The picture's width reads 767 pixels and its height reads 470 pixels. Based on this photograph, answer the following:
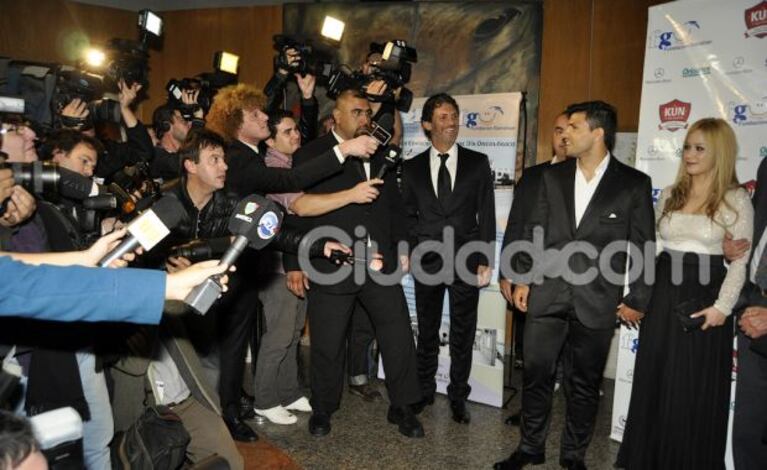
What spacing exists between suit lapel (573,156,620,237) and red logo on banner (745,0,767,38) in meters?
1.07

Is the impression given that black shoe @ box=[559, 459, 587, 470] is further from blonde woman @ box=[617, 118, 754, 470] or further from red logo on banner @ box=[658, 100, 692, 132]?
red logo on banner @ box=[658, 100, 692, 132]

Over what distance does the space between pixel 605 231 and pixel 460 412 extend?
154cm

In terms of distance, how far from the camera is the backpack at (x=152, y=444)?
2150 mm

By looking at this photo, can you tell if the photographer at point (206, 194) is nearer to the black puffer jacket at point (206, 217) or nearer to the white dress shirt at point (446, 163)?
the black puffer jacket at point (206, 217)

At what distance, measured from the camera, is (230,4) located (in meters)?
6.25

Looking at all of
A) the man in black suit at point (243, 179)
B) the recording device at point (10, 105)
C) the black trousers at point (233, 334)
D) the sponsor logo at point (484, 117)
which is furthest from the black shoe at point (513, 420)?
the recording device at point (10, 105)

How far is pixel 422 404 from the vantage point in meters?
3.81

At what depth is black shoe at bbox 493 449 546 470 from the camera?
3.08 m

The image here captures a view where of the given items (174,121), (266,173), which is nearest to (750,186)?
(266,173)

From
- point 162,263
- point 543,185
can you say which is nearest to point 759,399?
point 543,185

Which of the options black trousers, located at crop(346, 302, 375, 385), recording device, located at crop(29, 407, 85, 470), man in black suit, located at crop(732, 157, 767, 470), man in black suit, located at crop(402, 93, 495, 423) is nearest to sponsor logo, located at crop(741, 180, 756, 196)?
man in black suit, located at crop(732, 157, 767, 470)

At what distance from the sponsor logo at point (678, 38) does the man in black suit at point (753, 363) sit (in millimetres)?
870

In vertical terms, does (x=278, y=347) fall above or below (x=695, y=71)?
below

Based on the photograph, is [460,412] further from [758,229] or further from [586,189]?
[758,229]
